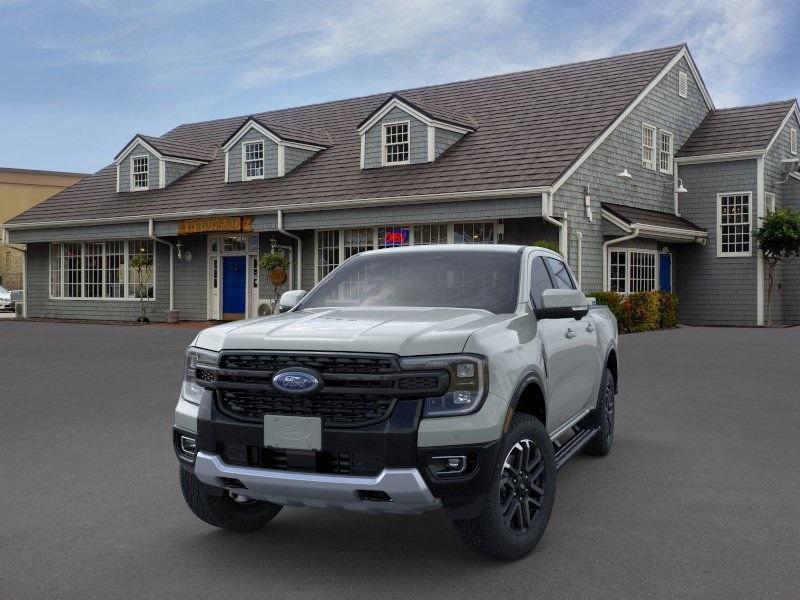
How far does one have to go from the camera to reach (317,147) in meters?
27.7

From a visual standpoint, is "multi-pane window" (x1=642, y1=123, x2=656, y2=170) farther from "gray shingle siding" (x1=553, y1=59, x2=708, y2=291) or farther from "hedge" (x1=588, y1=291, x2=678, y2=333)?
"hedge" (x1=588, y1=291, x2=678, y2=333)

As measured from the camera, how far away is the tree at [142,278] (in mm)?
28141

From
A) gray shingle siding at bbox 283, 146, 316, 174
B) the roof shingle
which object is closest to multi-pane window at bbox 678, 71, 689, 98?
the roof shingle

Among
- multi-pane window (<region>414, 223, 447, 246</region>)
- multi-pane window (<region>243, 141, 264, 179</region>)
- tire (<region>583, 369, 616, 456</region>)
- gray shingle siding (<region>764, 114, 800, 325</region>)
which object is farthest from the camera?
multi-pane window (<region>243, 141, 264, 179</region>)

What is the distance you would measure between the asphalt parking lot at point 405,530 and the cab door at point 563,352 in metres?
0.63

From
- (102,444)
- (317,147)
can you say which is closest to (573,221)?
Answer: (317,147)

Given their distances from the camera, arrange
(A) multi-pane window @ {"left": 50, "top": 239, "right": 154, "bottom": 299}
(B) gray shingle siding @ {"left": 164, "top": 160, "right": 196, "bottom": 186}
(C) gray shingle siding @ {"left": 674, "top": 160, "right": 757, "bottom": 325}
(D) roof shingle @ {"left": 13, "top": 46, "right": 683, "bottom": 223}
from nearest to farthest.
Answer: (D) roof shingle @ {"left": 13, "top": 46, "right": 683, "bottom": 223}
(C) gray shingle siding @ {"left": 674, "top": 160, "right": 757, "bottom": 325}
(A) multi-pane window @ {"left": 50, "top": 239, "right": 154, "bottom": 299}
(B) gray shingle siding @ {"left": 164, "top": 160, "right": 196, "bottom": 186}

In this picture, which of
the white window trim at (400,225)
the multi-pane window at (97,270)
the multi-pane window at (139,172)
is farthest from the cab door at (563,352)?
the multi-pane window at (139,172)

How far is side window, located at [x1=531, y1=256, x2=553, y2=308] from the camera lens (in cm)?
578

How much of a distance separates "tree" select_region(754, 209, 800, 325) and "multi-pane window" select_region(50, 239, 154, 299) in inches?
739

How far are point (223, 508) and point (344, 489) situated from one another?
3.74 feet

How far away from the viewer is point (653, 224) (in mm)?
23359

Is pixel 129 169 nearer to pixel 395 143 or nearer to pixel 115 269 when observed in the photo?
pixel 115 269

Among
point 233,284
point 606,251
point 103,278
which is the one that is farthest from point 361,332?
point 103,278
